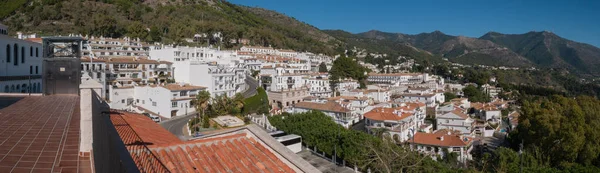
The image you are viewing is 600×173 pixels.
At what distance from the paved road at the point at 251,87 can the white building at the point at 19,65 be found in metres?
19.6

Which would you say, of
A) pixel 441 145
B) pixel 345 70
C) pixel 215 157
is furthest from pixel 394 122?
pixel 345 70

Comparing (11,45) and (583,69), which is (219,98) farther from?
(583,69)

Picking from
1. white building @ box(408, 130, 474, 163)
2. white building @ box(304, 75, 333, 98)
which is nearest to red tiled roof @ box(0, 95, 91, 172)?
white building @ box(408, 130, 474, 163)

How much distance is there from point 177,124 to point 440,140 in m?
19.8

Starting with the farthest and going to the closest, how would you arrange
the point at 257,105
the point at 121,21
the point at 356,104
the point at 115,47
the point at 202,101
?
1. the point at 121,21
2. the point at 115,47
3. the point at 356,104
4. the point at 257,105
5. the point at 202,101

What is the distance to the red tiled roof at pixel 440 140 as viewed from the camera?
26.7 metres

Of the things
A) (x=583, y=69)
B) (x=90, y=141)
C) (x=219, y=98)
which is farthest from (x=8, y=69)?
(x=583, y=69)

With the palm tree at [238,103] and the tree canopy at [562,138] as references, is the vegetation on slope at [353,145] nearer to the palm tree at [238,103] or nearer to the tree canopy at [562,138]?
the palm tree at [238,103]

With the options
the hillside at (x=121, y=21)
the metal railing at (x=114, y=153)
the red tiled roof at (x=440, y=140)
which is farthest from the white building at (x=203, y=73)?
the metal railing at (x=114, y=153)

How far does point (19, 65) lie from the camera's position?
21266 mm

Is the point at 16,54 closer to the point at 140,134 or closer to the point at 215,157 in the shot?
the point at 140,134

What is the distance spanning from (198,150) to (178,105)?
88.0 feet

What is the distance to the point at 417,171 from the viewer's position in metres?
17.9

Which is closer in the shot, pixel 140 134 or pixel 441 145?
pixel 140 134
